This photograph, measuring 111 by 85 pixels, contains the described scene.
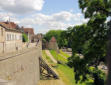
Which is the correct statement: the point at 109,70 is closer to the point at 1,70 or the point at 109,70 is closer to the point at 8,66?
the point at 1,70

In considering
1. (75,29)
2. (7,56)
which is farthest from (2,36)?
(75,29)

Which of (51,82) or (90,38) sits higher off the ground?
(90,38)

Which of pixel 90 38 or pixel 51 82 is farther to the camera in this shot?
pixel 51 82

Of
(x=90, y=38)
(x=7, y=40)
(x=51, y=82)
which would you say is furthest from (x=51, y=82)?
(x=90, y=38)

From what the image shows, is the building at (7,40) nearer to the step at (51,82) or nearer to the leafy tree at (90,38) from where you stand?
the leafy tree at (90,38)

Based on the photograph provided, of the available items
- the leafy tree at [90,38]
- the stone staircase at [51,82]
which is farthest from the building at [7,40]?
the stone staircase at [51,82]

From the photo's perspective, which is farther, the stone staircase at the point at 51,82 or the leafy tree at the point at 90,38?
the stone staircase at the point at 51,82

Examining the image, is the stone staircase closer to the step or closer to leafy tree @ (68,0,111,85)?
the step

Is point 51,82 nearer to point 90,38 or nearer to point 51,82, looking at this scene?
point 51,82

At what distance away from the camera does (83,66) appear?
31.0ft

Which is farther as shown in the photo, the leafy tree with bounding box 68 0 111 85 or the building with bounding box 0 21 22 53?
the building with bounding box 0 21 22 53

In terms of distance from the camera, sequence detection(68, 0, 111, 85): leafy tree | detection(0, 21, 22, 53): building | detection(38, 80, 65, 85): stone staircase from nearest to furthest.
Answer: detection(68, 0, 111, 85): leafy tree
detection(0, 21, 22, 53): building
detection(38, 80, 65, 85): stone staircase

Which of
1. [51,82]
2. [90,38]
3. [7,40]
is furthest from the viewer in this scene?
[7,40]

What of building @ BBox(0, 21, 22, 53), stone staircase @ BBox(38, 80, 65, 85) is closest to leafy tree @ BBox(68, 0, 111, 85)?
building @ BBox(0, 21, 22, 53)
